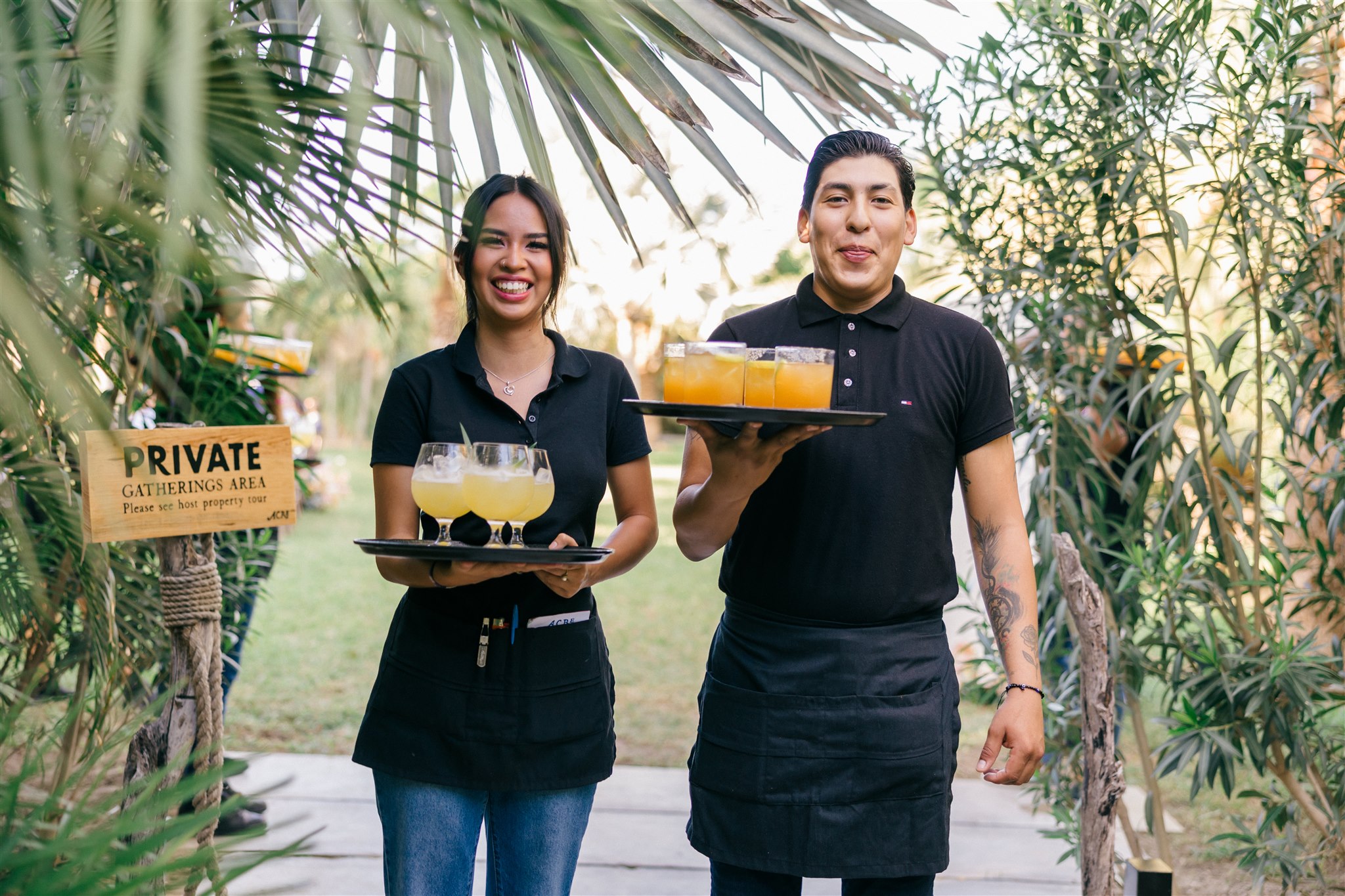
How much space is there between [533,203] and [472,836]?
3.05 feet

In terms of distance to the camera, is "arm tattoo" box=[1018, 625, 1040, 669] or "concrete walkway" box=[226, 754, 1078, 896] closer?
"arm tattoo" box=[1018, 625, 1040, 669]

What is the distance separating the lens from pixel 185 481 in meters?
1.47

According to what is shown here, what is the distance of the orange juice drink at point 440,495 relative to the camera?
151 centimetres

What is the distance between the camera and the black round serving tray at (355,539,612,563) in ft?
4.53

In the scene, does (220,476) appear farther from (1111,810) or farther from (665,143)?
(665,143)

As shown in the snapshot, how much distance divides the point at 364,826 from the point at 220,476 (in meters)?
2.17

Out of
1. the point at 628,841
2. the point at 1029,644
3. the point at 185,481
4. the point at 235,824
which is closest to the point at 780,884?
the point at 1029,644

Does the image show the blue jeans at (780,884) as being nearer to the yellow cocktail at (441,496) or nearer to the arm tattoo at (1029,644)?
the arm tattoo at (1029,644)

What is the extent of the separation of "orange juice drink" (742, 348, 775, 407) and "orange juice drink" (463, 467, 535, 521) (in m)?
0.31

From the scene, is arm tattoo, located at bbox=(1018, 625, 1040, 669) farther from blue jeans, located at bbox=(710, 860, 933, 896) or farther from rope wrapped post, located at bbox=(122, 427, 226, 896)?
rope wrapped post, located at bbox=(122, 427, 226, 896)

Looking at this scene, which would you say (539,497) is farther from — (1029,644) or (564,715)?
(1029,644)

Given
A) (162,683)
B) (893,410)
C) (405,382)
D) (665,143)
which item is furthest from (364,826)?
(665,143)

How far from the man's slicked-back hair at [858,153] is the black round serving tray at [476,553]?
2.08 feet

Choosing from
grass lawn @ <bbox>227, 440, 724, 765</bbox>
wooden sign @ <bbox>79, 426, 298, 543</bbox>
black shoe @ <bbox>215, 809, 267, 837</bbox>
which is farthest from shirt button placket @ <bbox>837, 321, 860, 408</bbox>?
black shoe @ <bbox>215, 809, 267, 837</bbox>
